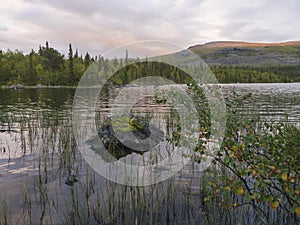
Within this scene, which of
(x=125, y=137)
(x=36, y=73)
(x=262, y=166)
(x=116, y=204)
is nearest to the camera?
(x=262, y=166)

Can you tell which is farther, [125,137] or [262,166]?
[125,137]

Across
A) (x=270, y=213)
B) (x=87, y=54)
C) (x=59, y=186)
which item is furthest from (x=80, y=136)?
(x=87, y=54)

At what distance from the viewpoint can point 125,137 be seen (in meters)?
9.89

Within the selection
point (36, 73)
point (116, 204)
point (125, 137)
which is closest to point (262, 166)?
point (116, 204)

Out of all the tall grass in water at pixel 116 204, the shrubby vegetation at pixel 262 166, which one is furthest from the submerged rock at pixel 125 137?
the shrubby vegetation at pixel 262 166

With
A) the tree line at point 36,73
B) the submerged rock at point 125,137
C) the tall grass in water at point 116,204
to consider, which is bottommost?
the tall grass in water at point 116,204

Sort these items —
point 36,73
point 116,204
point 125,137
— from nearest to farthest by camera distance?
point 116,204 < point 125,137 < point 36,73

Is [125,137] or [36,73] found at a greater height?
[36,73]

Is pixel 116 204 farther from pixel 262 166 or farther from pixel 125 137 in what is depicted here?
pixel 125 137

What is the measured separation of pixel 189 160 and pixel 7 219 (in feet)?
17.7

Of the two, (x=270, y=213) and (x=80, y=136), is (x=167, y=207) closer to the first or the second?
(x=270, y=213)

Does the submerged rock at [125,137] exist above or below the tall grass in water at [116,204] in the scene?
above

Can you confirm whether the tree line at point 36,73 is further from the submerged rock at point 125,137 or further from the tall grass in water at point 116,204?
the tall grass in water at point 116,204

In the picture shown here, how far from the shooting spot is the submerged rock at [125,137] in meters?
9.24
